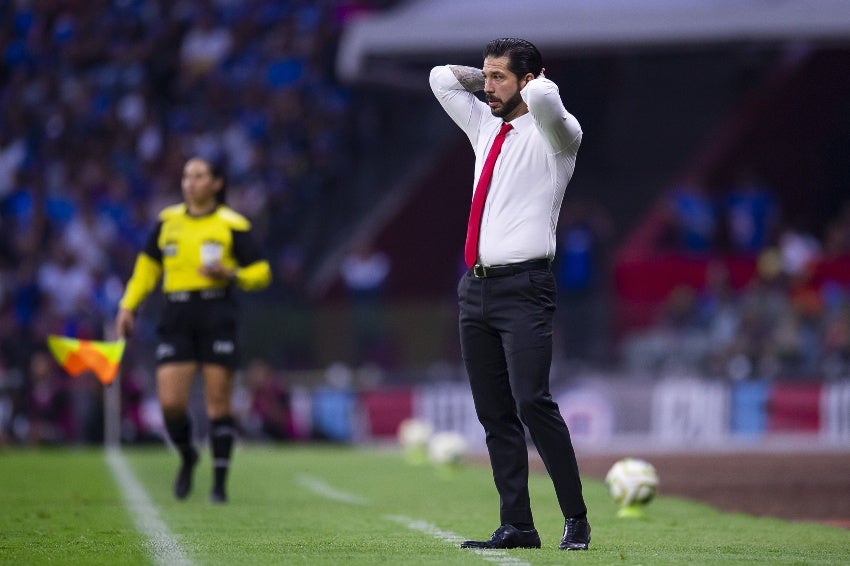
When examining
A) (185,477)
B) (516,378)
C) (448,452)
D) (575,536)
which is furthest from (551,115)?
(448,452)

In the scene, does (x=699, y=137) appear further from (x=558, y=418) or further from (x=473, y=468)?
(x=558, y=418)

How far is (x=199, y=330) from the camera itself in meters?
11.2

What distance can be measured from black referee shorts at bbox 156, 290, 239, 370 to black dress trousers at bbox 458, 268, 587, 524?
4.08 meters

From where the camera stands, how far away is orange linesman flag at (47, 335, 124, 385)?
34.9 ft

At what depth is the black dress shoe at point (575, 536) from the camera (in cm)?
714

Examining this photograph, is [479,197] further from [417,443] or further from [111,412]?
[111,412]

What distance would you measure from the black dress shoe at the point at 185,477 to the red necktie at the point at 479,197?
→ 4.96 meters

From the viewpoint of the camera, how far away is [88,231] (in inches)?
965

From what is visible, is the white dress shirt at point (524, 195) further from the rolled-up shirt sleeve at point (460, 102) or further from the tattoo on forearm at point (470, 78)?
the tattoo on forearm at point (470, 78)

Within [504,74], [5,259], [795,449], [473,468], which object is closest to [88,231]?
[5,259]

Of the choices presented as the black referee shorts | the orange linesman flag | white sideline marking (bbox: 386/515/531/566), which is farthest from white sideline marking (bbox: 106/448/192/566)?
white sideline marking (bbox: 386/515/531/566)

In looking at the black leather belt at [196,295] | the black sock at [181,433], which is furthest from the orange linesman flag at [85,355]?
the black sock at [181,433]

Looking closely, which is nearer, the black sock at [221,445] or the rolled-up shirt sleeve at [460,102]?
the rolled-up shirt sleeve at [460,102]

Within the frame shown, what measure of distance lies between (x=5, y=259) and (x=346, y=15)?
8.85 metres
